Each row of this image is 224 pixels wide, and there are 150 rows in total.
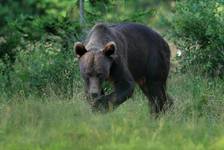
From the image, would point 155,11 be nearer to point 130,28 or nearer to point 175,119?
point 130,28

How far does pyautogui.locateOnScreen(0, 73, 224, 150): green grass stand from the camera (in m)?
7.51

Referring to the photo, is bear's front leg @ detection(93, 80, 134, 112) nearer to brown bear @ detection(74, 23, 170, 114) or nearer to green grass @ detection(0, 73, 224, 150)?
brown bear @ detection(74, 23, 170, 114)

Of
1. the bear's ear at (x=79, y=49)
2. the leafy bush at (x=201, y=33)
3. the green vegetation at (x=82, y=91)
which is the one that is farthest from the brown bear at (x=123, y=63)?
the leafy bush at (x=201, y=33)

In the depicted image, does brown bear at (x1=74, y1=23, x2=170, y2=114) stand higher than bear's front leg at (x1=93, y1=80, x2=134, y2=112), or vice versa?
brown bear at (x1=74, y1=23, x2=170, y2=114)

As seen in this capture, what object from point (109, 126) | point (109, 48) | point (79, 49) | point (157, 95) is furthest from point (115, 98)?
point (157, 95)

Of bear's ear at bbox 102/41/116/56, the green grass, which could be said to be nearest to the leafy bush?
the green grass

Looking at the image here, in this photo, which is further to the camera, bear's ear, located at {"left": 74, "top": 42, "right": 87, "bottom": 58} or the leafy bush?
the leafy bush

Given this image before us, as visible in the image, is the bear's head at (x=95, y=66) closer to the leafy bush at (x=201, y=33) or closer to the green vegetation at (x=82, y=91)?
the green vegetation at (x=82, y=91)

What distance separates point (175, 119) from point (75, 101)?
1928 millimetres

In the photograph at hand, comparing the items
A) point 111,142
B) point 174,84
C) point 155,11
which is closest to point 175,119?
point 111,142

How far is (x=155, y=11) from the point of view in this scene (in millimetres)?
13375

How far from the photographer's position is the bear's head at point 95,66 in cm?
891

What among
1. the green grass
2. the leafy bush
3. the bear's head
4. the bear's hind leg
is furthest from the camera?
the leafy bush

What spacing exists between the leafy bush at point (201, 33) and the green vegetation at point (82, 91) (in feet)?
0.06
